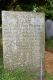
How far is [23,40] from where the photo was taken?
936cm

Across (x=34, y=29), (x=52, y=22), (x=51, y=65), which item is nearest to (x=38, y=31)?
(x=34, y=29)

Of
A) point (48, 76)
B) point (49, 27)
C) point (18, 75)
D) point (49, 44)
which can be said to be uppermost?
point (49, 27)

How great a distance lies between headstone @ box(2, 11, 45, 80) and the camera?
9242 mm

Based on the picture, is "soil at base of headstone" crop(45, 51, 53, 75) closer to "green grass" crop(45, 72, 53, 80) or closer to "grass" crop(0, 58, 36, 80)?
"green grass" crop(45, 72, 53, 80)

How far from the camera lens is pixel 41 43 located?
9469 mm

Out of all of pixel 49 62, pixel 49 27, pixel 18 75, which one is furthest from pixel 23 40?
pixel 49 27

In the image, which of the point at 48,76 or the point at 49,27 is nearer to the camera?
the point at 48,76

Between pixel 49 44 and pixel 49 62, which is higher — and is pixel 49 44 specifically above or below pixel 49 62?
above

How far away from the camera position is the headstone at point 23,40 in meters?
9.24

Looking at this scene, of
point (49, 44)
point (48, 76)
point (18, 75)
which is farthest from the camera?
point (49, 44)

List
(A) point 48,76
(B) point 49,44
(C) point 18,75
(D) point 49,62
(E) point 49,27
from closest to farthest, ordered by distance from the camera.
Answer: (C) point 18,75
(A) point 48,76
(D) point 49,62
(B) point 49,44
(E) point 49,27

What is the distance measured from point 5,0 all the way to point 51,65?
236 inches

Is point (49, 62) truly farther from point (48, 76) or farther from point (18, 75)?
point (18, 75)

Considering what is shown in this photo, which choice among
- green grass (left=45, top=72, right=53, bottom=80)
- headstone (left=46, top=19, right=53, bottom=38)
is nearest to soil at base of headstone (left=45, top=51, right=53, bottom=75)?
green grass (left=45, top=72, right=53, bottom=80)
